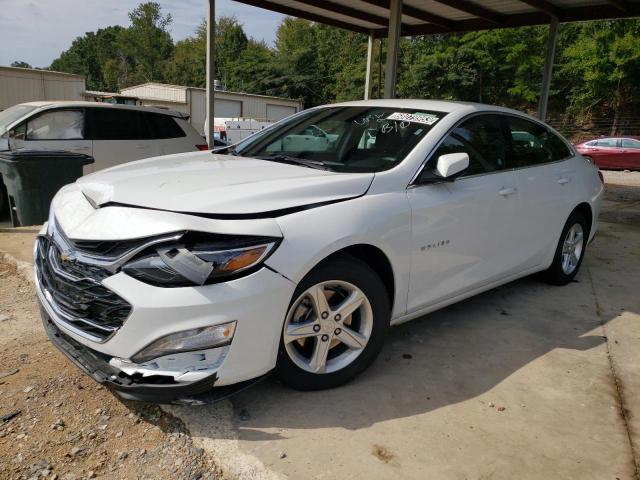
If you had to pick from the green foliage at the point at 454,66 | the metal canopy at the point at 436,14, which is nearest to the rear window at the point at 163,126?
the metal canopy at the point at 436,14

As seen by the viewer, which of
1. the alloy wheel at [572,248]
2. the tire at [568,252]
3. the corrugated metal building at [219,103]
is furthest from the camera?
the corrugated metal building at [219,103]

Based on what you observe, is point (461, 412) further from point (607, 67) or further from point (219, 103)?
point (219, 103)

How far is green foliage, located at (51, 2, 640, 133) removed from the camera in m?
32.1

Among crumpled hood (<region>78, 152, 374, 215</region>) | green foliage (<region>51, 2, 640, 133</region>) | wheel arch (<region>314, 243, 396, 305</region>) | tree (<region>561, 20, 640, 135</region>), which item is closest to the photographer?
crumpled hood (<region>78, 152, 374, 215</region>)

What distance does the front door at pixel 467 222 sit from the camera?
3.10m

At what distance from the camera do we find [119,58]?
344 ft

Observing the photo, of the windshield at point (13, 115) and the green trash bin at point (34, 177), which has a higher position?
the windshield at point (13, 115)

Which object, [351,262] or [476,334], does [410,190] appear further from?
[476,334]

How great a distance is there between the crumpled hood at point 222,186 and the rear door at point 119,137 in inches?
185

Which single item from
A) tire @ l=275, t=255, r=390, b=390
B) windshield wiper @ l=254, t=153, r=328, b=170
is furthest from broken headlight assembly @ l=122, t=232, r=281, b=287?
windshield wiper @ l=254, t=153, r=328, b=170

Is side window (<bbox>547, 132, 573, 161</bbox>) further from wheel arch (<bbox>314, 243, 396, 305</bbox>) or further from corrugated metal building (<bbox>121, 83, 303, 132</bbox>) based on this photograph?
corrugated metal building (<bbox>121, 83, 303, 132</bbox>)

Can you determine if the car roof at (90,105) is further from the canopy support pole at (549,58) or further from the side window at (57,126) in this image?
the canopy support pole at (549,58)

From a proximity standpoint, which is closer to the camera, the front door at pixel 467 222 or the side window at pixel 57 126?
the front door at pixel 467 222

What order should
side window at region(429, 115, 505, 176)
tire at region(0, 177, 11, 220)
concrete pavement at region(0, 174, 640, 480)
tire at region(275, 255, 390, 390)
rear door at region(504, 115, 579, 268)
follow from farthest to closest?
tire at region(0, 177, 11, 220) → rear door at region(504, 115, 579, 268) → side window at region(429, 115, 505, 176) → tire at region(275, 255, 390, 390) → concrete pavement at region(0, 174, 640, 480)
